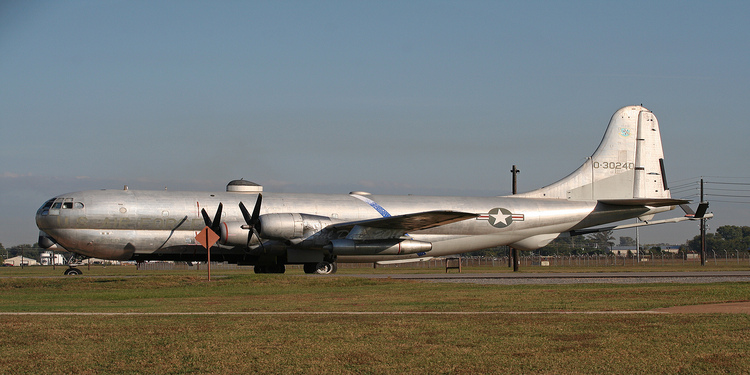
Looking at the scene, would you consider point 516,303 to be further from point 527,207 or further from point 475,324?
point 527,207

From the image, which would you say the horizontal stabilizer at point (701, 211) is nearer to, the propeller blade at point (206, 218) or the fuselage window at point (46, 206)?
the propeller blade at point (206, 218)

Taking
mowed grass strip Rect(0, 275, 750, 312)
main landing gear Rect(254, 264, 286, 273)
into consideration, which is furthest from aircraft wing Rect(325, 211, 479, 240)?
mowed grass strip Rect(0, 275, 750, 312)

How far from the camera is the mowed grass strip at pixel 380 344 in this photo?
7805 millimetres

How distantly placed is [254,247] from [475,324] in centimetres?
2303

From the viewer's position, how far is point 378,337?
10.1 metres

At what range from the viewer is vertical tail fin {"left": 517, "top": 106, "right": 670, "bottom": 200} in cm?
4462

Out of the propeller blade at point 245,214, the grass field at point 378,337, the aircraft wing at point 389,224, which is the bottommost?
the grass field at point 378,337

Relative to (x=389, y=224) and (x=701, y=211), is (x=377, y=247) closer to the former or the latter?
(x=389, y=224)

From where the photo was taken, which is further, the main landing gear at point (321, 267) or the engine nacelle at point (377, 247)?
the main landing gear at point (321, 267)

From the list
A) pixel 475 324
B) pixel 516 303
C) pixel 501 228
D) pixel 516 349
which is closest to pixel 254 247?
pixel 501 228

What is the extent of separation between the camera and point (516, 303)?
52.7ft

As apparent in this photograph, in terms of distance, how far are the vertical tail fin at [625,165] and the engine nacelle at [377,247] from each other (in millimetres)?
12979

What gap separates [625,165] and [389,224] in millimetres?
19440

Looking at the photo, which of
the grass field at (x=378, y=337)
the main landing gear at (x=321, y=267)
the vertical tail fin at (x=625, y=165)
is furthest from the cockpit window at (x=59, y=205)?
the vertical tail fin at (x=625, y=165)
